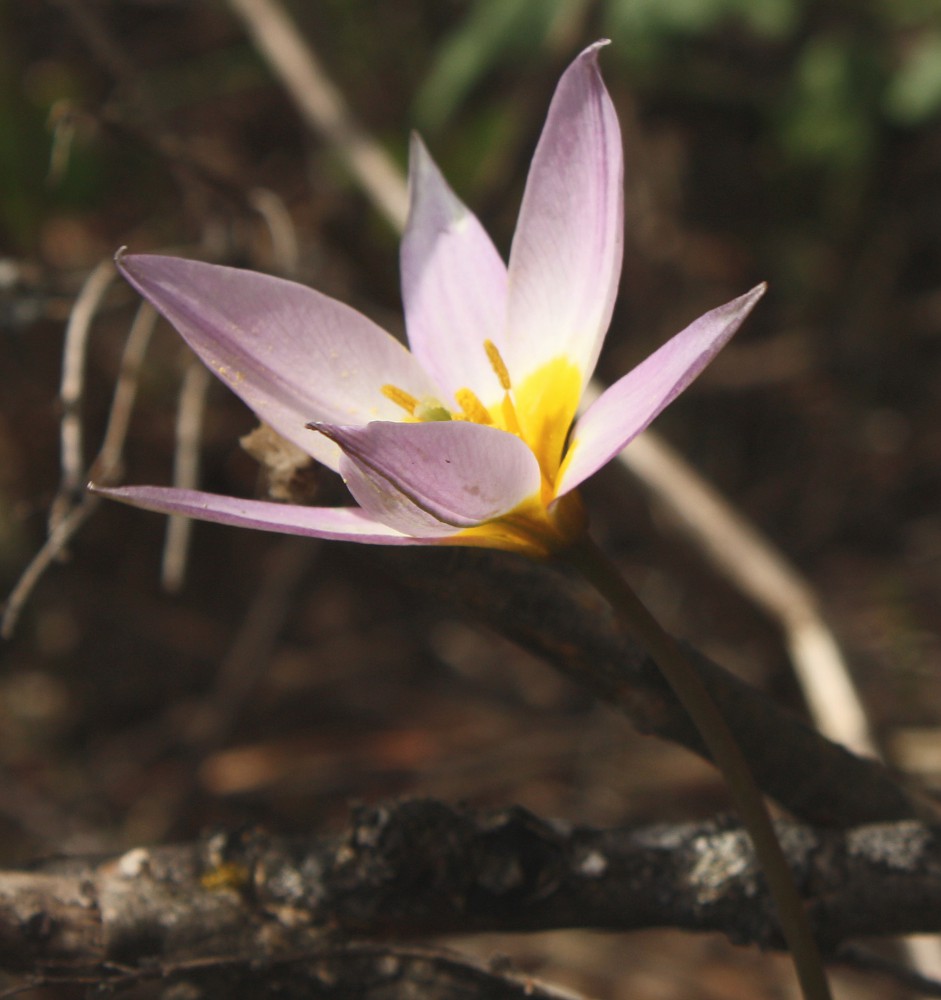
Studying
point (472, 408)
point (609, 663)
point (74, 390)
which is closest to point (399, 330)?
point (74, 390)

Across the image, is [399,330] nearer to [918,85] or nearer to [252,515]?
[918,85]

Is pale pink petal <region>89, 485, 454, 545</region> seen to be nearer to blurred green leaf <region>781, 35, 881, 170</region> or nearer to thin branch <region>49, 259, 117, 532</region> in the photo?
thin branch <region>49, 259, 117, 532</region>

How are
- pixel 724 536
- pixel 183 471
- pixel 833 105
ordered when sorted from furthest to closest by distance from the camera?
pixel 833 105 < pixel 724 536 < pixel 183 471

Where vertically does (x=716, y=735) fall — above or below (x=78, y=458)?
below

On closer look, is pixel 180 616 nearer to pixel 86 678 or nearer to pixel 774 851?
Result: pixel 86 678

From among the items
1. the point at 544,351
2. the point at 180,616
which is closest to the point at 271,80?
the point at 180,616

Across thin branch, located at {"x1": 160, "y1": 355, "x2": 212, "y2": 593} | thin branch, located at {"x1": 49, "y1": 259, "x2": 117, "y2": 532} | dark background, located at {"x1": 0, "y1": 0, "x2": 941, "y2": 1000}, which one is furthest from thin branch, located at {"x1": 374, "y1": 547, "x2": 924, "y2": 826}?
dark background, located at {"x1": 0, "y1": 0, "x2": 941, "y2": 1000}
